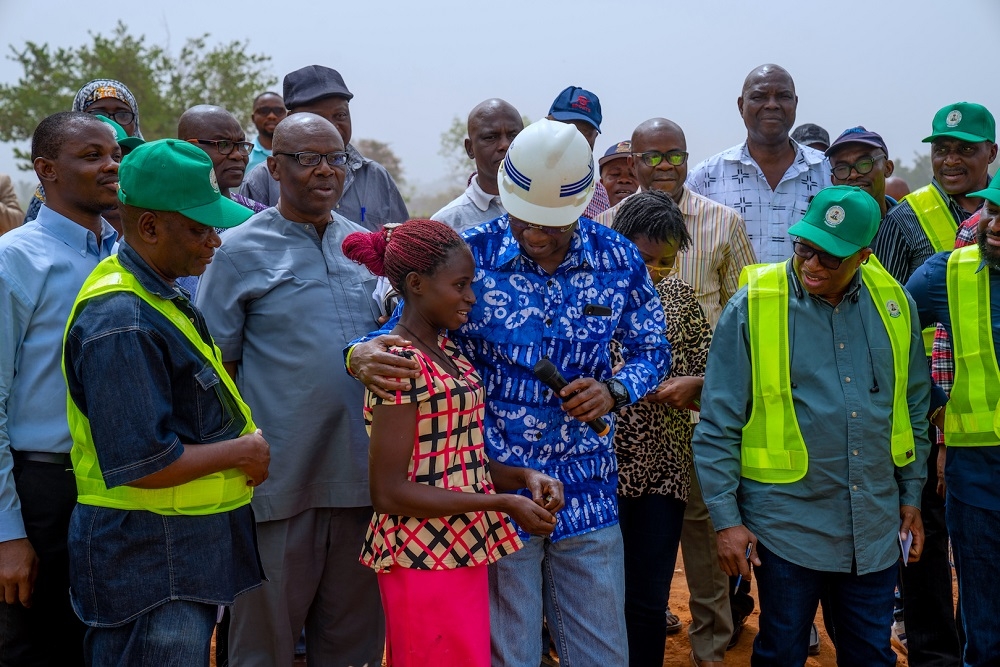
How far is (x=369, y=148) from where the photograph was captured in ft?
168

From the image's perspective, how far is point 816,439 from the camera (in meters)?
3.52

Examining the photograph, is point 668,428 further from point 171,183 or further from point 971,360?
point 171,183

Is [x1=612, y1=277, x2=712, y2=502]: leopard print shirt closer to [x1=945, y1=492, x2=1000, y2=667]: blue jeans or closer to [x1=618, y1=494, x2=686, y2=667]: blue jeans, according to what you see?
[x1=618, y1=494, x2=686, y2=667]: blue jeans

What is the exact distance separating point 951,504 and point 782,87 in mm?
2928

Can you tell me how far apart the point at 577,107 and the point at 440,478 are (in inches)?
122

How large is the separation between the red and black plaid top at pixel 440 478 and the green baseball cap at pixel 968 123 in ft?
11.0

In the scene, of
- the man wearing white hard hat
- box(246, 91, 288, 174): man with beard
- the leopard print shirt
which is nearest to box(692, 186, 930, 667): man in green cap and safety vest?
the leopard print shirt

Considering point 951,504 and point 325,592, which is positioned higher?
point 951,504

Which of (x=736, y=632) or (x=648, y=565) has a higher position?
A: (x=648, y=565)

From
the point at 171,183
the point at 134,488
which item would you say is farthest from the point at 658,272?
the point at 134,488

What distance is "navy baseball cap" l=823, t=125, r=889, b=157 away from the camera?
5336 millimetres

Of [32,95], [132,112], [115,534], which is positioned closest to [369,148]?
[32,95]

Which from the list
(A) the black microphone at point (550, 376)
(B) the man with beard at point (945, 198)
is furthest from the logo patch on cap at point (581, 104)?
(A) the black microphone at point (550, 376)

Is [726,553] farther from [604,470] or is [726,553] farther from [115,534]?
[115,534]
